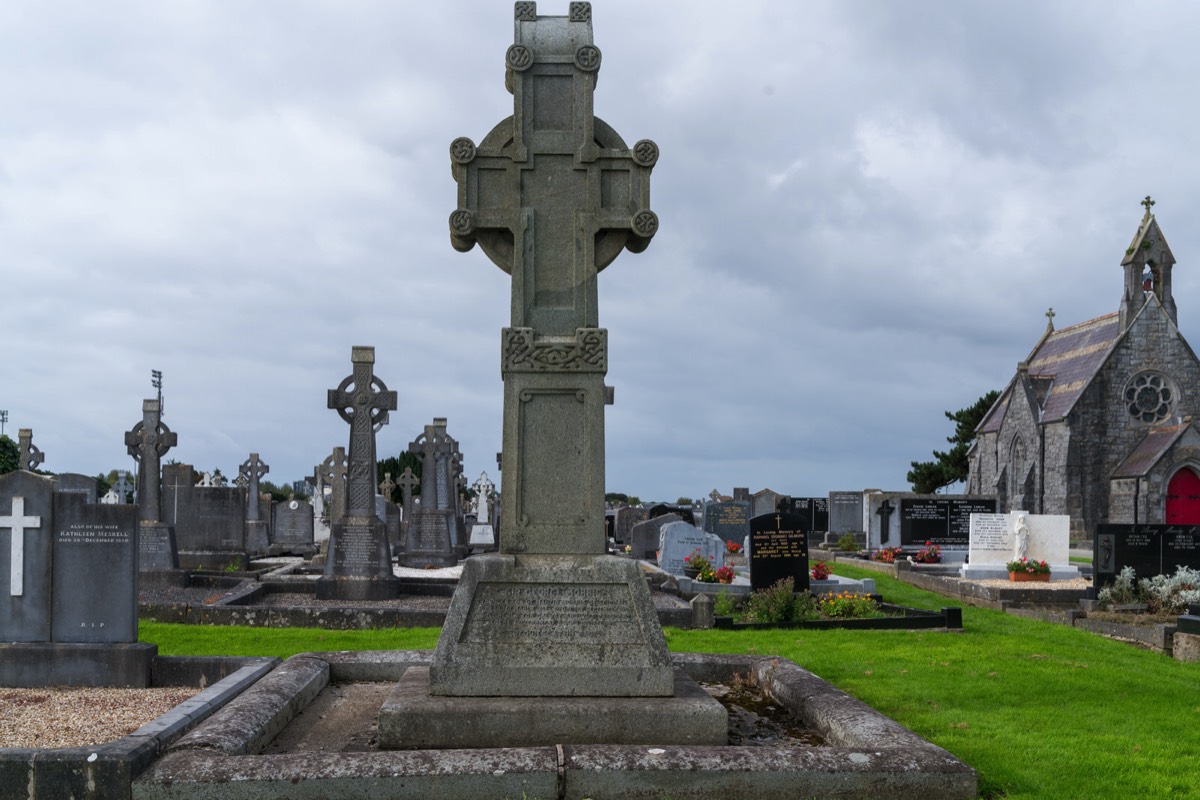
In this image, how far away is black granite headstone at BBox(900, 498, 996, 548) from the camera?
27.6m

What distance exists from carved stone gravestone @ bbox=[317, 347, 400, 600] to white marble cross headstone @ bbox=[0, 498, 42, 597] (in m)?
8.07

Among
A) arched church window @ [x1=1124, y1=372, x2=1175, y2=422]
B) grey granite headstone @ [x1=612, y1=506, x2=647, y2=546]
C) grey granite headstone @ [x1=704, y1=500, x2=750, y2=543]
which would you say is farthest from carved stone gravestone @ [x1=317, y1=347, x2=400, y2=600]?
arched church window @ [x1=1124, y1=372, x2=1175, y2=422]

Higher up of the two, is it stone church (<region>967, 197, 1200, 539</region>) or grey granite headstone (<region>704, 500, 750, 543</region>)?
stone church (<region>967, 197, 1200, 539</region>)

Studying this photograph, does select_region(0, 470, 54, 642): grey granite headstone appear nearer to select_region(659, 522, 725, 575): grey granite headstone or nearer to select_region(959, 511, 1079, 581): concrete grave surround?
select_region(659, 522, 725, 575): grey granite headstone

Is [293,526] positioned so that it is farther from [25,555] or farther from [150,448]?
[25,555]

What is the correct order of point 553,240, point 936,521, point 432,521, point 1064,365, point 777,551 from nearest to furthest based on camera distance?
point 553,240, point 777,551, point 432,521, point 936,521, point 1064,365

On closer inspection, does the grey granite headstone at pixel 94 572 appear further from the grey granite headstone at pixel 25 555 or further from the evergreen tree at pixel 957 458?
the evergreen tree at pixel 957 458

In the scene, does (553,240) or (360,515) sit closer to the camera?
(553,240)

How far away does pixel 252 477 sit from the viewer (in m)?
30.0

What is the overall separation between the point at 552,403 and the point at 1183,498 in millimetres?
37942

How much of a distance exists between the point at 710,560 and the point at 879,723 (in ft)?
44.9

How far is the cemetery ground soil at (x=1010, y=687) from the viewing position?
6.09 m

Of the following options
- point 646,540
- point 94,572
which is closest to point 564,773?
point 94,572

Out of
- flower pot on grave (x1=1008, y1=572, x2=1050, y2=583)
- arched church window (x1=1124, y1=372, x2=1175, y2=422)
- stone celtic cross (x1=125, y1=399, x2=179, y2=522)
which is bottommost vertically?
flower pot on grave (x1=1008, y1=572, x2=1050, y2=583)
